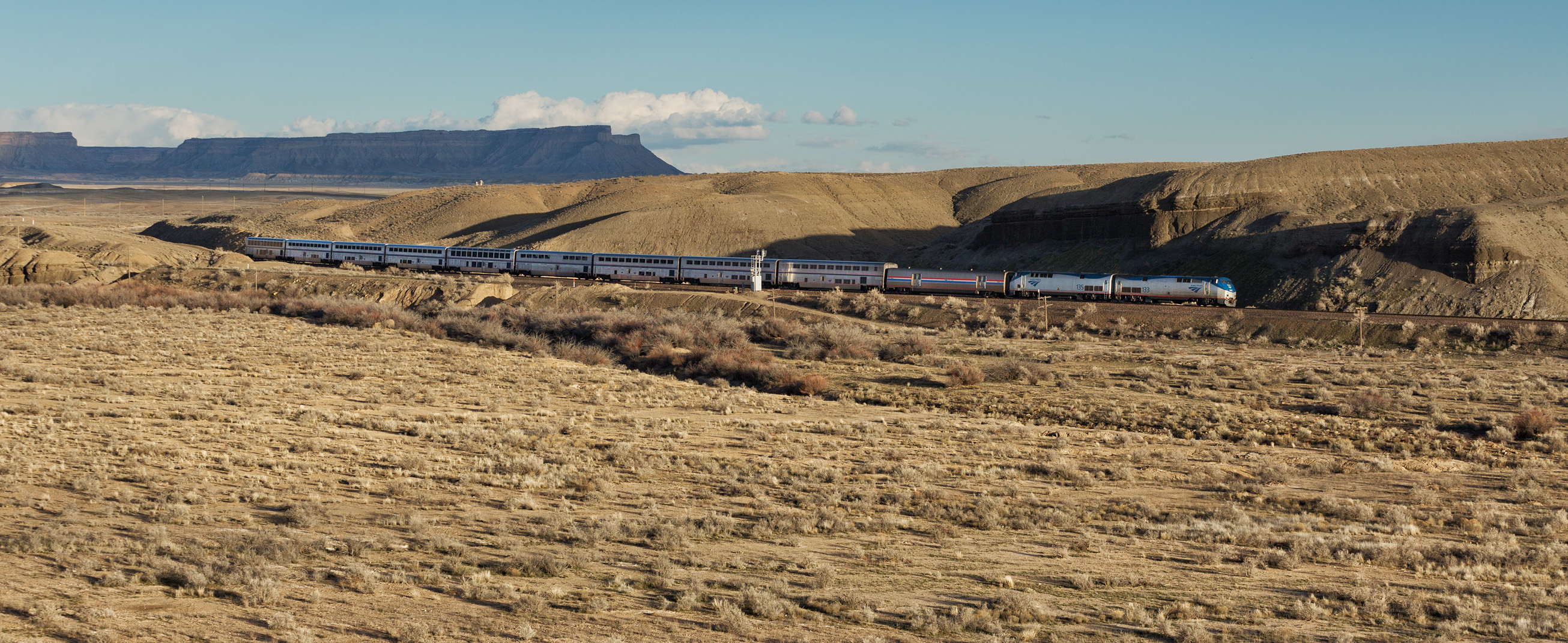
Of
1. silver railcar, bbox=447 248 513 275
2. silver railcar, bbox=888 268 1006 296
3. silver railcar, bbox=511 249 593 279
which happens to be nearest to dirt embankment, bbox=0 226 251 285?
silver railcar, bbox=447 248 513 275

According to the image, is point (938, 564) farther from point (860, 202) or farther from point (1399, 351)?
point (860, 202)

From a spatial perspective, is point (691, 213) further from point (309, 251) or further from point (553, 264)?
point (309, 251)

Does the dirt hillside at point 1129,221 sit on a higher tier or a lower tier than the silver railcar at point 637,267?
higher

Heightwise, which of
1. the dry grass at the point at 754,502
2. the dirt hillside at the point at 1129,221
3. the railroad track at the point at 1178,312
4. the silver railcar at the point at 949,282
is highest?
the dirt hillside at the point at 1129,221

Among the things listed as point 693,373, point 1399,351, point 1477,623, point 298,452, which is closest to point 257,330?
point 693,373

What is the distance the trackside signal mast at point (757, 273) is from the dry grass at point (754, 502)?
31.6 meters

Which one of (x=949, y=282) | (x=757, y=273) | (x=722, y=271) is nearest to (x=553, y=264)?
(x=722, y=271)

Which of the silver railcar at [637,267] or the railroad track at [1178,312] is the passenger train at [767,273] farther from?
the railroad track at [1178,312]

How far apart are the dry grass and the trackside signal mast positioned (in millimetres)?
31553

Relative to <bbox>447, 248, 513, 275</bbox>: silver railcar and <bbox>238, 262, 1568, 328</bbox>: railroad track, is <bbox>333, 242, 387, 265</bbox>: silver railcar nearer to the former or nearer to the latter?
<bbox>447, 248, 513, 275</bbox>: silver railcar

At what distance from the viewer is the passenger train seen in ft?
199

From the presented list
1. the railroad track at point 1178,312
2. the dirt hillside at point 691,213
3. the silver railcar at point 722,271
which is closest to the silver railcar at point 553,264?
the railroad track at point 1178,312

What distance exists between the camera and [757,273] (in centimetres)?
6925

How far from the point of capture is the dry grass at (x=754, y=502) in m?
12.5
